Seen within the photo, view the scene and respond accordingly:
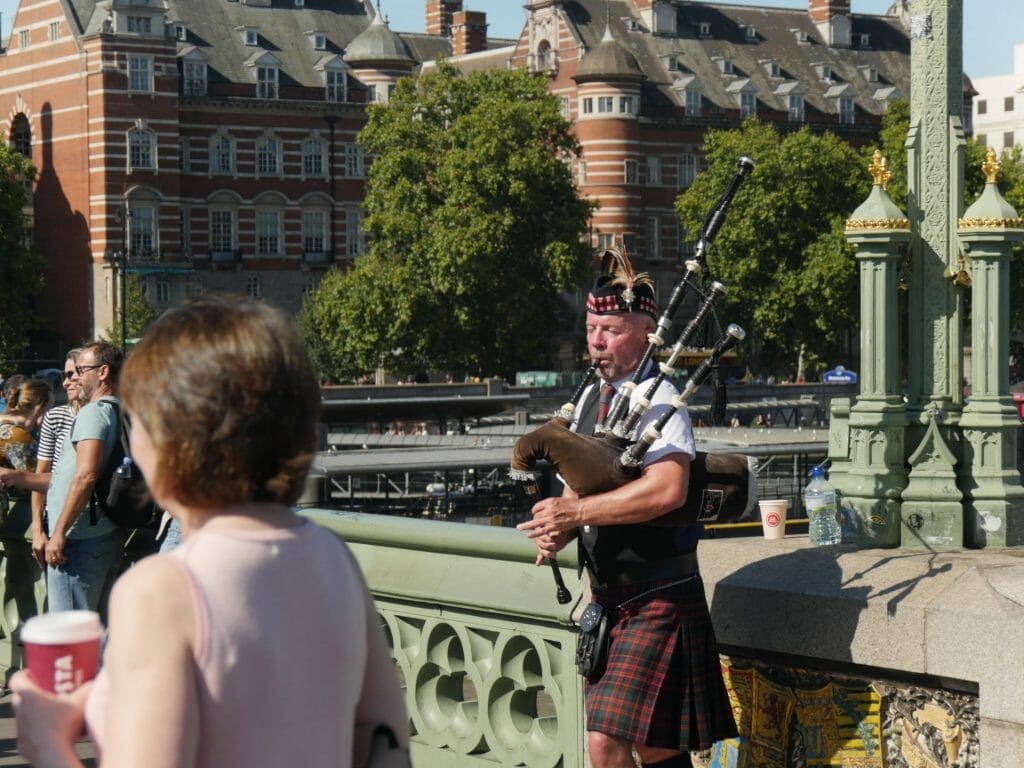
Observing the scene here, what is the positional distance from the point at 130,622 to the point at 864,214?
11.3 metres

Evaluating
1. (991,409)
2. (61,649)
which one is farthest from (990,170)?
(61,649)

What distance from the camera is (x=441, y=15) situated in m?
88.2

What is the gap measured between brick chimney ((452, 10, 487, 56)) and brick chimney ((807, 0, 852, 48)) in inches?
611

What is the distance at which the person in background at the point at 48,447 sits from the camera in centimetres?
788

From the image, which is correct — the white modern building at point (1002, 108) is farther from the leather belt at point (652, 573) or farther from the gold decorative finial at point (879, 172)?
the leather belt at point (652, 573)

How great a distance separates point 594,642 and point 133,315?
59.7m

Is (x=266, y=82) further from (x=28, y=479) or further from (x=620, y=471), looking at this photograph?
(x=620, y=471)

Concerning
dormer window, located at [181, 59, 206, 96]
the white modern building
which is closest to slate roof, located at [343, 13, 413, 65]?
dormer window, located at [181, 59, 206, 96]

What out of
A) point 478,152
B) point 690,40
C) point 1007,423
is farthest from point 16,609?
point 690,40

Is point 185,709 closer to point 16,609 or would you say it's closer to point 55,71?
point 16,609

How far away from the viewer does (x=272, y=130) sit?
75125mm

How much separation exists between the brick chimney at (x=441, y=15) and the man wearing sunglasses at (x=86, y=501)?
8204 cm

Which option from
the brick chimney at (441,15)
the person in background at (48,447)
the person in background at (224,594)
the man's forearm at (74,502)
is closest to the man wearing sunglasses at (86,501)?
the man's forearm at (74,502)

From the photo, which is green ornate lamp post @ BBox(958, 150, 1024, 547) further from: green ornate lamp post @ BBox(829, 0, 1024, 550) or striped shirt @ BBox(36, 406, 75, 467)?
striped shirt @ BBox(36, 406, 75, 467)
